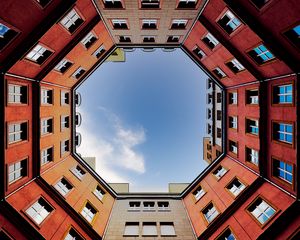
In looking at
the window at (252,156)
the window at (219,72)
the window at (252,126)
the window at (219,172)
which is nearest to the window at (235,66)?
the window at (219,72)

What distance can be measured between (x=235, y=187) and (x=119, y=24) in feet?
76.2

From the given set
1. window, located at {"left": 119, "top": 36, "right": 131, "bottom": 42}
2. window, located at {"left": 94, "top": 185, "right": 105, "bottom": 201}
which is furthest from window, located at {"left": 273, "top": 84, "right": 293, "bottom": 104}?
window, located at {"left": 94, "top": 185, "right": 105, "bottom": 201}

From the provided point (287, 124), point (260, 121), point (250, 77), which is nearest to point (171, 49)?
point (250, 77)

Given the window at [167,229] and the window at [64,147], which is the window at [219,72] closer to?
the window at [167,229]

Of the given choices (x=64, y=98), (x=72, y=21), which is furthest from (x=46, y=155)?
(x=72, y=21)

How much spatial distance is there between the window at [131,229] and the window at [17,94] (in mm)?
16668

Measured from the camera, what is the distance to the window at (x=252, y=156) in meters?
25.6

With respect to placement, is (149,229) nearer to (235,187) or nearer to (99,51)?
(235,187)

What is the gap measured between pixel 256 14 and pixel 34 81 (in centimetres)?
2083

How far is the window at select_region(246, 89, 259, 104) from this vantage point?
26.0 meters

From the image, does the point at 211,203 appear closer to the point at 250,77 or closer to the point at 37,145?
the point at 250,77

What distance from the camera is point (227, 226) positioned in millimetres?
23000

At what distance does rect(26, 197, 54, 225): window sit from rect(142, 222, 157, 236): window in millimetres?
9847

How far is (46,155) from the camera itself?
27.1 meters
